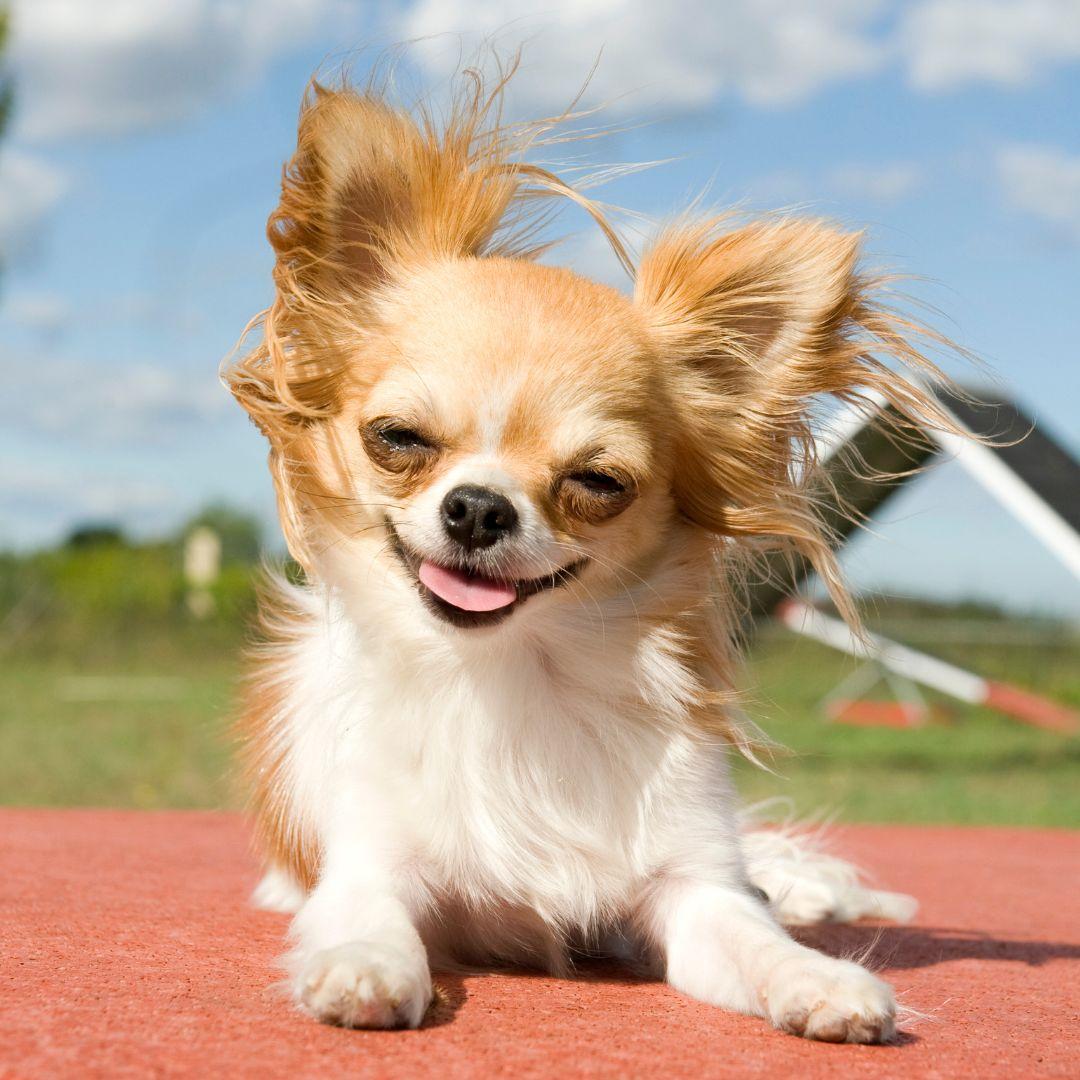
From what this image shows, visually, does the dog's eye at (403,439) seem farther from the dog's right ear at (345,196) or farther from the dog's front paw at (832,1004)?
the dog's front paw at (832,1004)

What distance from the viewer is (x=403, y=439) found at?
9.66ft

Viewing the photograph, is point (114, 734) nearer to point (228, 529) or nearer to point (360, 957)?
point (228, 529)

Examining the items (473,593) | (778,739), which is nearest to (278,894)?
(473,593)

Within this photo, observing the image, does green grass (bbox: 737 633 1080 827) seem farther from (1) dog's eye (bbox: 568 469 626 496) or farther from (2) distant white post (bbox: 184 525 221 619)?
(2) distant white post (bbox: 184 525 221 619)

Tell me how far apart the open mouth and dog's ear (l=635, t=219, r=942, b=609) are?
57 cm

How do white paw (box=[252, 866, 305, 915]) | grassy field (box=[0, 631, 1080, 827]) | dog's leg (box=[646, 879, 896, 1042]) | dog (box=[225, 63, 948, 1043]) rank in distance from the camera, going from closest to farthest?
1. dog's leg (box=[646, 879, 896, 1042])
2. dog (box=[225, 63, 948, 1043])
3. white paw (box=[252, 866, 305, 915])
4. grassy field (box=[0, 631, 1080, 827])

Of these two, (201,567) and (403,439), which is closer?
(403,439)

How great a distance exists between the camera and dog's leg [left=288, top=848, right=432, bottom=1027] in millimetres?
2244

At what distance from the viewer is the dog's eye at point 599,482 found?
2926 mm

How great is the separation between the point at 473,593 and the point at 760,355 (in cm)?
109

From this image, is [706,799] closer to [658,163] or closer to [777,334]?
[777,334]

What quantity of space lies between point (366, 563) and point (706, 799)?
948 millimetres

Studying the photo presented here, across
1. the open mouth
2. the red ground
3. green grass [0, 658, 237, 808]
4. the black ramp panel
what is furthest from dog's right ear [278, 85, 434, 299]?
the black ramp panel

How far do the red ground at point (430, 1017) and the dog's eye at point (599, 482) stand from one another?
3.43 ft
